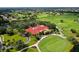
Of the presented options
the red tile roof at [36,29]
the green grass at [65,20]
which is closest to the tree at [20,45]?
the red tile roof at [36,29]

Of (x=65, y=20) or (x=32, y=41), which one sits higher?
(x=65, y=20)

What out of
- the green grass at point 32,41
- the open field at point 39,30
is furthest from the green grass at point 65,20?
the green grass at point 32,41

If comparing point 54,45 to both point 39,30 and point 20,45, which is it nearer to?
Answer: point 39,30

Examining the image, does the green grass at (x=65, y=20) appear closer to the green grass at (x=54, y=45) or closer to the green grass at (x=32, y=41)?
the green grass at (x=54, y=45)

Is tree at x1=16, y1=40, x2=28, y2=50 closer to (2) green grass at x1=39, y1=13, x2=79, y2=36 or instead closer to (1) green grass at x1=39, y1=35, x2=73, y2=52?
(1) green grass at x1=39, y1=35, x2=73, y2=52

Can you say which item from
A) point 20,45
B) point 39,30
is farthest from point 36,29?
point 20,45

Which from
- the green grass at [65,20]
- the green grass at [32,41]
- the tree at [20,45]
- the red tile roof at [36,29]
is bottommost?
the tree at [20,45]

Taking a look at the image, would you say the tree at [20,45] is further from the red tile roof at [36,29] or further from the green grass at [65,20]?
the green grass at [65,20]

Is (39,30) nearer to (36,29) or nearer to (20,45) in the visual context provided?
(36,29)

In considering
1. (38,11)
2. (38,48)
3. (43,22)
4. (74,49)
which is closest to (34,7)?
(38,11)

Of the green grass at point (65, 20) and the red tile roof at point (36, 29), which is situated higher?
the green grass at point (65, 20)
